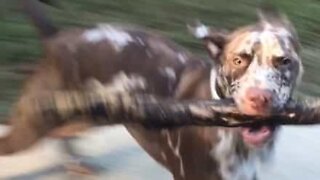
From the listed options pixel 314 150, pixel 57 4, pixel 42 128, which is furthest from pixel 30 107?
pixel 57 4

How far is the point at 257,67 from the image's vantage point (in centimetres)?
379

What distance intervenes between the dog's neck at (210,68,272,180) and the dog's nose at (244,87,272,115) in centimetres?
51

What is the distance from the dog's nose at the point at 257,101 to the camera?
11.9 feet

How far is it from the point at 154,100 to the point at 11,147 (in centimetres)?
106

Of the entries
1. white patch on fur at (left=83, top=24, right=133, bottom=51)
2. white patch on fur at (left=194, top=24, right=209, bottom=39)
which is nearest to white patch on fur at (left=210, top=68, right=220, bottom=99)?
white patch on fur at (left=194, top=24, right=209, bottom=39)

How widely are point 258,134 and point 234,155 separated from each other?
401 millimetres

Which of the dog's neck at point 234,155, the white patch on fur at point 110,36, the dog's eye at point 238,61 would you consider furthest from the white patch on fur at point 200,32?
the white patch on fur at point 110,36

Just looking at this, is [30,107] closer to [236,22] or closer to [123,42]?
[123,42]

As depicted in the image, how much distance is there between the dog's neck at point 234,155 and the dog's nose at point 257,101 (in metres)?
0.51

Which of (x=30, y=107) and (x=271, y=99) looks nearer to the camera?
(x=271, y=99)

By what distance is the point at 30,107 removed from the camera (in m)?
4.32

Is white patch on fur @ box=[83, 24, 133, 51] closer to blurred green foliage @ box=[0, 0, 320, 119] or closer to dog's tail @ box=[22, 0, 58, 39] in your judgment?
dog's tail @ box=[22, 0, 58, 39]

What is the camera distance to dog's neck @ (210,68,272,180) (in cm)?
418

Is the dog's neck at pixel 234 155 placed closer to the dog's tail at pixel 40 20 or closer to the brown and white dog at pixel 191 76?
the brown and white dog at pixel 191 76
